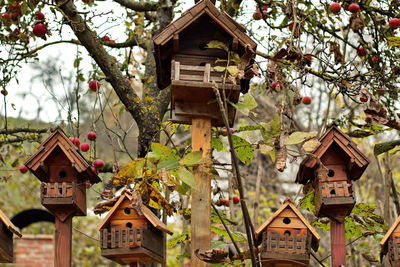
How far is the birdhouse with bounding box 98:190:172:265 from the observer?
3299 millimetres

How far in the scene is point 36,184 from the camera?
1249 centimetres

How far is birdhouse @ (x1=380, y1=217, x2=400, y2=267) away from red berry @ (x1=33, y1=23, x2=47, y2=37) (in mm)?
2910

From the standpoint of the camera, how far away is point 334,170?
344cm

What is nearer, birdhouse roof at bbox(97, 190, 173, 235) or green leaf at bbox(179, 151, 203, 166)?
green leaf at bbox(179, 151, 203, 166)

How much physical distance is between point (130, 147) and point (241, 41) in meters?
11.2

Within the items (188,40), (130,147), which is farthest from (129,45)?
(130,147)

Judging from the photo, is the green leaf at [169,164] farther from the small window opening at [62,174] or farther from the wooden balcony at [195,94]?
the small window opening at [62,174]

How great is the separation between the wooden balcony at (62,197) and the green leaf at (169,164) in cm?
43

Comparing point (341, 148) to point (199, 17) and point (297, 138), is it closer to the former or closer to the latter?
point (297, 138)

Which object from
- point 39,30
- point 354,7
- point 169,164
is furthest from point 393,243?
point 39,30

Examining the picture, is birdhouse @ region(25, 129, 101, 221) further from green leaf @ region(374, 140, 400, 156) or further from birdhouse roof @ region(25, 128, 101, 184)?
green leaf @ region(374, 140, 400, 156)

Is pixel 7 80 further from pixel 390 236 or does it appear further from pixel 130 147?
Answer: pixel 130 147

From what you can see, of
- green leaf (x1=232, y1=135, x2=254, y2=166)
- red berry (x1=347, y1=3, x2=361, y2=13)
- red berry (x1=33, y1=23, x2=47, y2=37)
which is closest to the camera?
green leaf (x1=232, y1=135, x2=254, y2=166)

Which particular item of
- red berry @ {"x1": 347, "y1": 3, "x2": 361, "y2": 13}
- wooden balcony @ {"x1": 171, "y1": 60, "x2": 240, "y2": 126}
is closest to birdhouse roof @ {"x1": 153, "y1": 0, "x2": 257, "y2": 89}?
wooden balcony @ {"x1": 171, "y1": 60, "x2": 240, "y2": 126}
